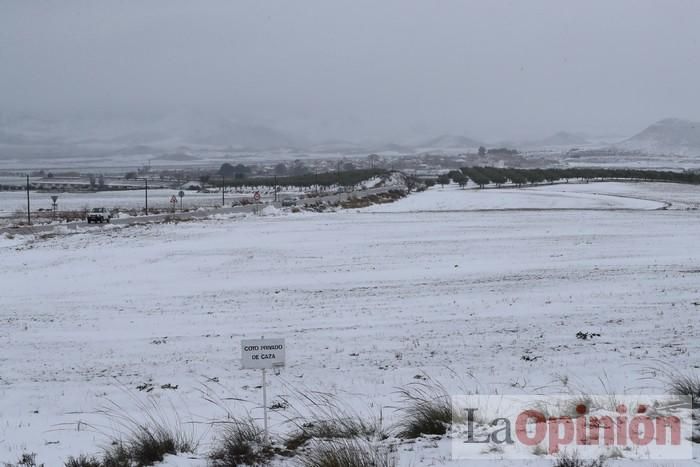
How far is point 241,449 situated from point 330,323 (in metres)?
9.17

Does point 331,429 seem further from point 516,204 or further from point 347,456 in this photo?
point 516,204

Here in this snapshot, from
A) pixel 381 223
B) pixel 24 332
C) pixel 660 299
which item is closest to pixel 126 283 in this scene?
pixel 24 332

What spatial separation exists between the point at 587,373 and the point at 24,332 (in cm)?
1357

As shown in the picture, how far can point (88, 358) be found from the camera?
46.4ft

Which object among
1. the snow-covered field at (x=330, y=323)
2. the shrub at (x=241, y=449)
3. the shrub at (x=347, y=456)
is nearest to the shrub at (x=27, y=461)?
the snow-covered field at (x=330, y=323)

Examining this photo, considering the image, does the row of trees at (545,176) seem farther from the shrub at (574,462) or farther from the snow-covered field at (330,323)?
the shrub at (574,462)

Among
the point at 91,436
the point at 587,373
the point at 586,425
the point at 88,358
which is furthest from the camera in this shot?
the point at 88,358

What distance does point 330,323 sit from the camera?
54.4 ft

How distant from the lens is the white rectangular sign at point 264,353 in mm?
8352

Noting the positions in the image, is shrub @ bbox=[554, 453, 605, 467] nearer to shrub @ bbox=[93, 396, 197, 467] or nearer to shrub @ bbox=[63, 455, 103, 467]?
shrub @ bbox=[93, 396, 197, 467]

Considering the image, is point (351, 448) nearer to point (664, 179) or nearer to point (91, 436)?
point (91, 436)

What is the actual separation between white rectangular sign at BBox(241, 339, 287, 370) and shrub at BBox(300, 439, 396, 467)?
1480mm

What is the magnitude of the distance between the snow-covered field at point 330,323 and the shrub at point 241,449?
29cm

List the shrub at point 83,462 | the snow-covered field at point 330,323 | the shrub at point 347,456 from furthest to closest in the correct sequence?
the snow-covered field at point 330,323
the shrub at point 83,462
the shrub at point 347,456
